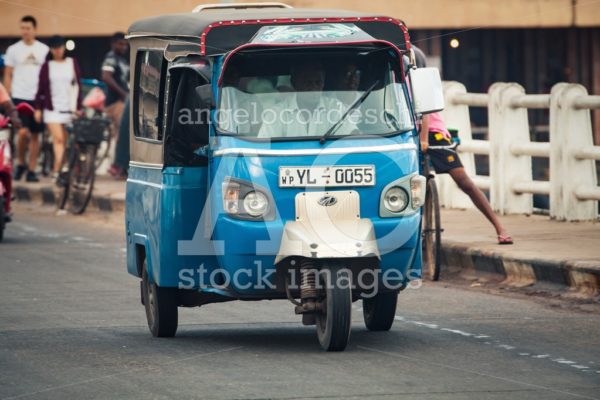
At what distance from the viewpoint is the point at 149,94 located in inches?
415

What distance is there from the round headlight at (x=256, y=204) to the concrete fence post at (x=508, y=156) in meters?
8.26

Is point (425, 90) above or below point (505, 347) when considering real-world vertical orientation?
above

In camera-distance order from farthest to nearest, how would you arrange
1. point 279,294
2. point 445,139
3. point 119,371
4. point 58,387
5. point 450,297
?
point 445,139, point 450,297, point 279,294, point 119,371, point 58,387

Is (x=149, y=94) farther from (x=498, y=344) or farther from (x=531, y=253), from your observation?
(x=531, y=253)

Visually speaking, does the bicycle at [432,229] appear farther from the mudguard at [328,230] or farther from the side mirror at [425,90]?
the mudguard at [328,230]

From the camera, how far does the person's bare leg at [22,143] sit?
932 inches

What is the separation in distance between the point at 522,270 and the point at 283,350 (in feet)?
13.4

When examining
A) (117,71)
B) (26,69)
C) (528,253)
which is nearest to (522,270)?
(528,253)

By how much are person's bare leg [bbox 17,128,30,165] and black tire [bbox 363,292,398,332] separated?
46.8ft

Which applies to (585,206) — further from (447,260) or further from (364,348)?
(364,348)

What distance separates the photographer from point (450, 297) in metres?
12.3

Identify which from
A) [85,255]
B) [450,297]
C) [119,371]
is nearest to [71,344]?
[119,371]

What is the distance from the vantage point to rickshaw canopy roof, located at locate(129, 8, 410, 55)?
924cm

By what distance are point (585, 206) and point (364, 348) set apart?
7035mm
